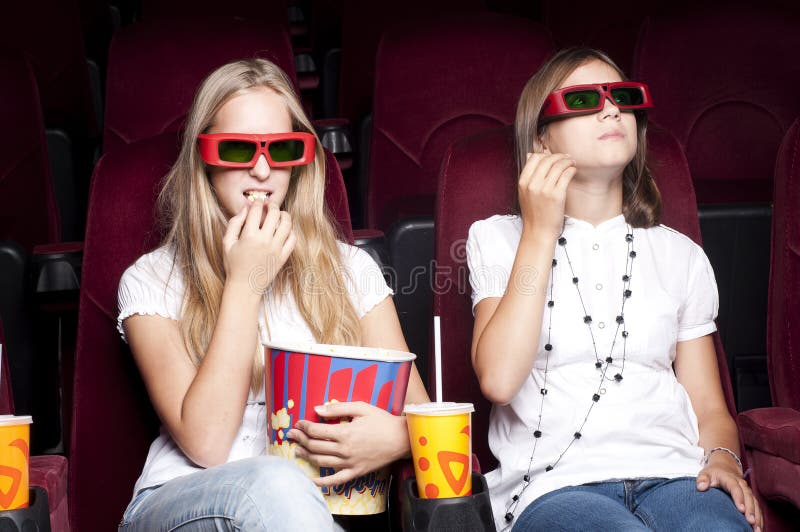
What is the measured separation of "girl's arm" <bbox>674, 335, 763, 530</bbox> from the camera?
49.6 inches

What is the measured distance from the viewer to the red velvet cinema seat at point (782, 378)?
1203mm

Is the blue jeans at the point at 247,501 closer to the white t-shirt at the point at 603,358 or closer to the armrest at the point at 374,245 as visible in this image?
the white t-shirt at the point at 603,358

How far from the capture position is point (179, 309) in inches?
52.1

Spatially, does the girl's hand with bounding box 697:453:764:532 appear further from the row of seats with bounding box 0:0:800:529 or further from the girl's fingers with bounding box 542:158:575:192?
the row of seats with bounding box 0:0:800:529

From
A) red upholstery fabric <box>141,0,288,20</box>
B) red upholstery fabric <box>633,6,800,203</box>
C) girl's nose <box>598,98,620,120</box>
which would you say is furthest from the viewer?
red upholstery fabric <box>141,0,288,20</box>

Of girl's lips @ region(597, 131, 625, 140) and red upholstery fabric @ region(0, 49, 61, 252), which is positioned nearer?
girl's lips @ region(597, 131, 625, 140)

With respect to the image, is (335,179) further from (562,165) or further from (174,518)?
(174,518)

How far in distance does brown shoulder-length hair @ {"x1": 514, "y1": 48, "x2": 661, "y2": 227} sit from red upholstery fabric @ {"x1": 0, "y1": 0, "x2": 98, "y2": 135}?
4.51 ft

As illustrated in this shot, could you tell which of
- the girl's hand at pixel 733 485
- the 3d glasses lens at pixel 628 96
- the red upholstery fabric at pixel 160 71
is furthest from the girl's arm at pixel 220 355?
the red upholstery fabric at pixel 160 71

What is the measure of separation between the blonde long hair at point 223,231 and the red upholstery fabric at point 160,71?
0.56 meters

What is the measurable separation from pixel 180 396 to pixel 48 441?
0.71m

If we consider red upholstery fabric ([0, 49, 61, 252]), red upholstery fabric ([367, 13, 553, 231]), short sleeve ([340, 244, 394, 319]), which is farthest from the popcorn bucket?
red upholstery fabric ([0, 49, 61, 252])

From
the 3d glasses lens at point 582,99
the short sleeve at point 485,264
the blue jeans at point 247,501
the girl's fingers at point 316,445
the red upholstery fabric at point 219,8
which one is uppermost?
the red upholstery fabric at point 219,8

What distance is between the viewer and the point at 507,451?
52.4 inches
